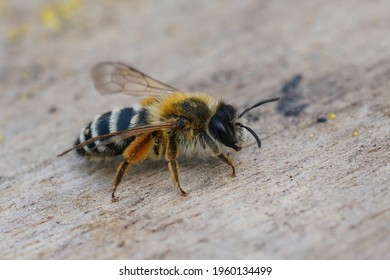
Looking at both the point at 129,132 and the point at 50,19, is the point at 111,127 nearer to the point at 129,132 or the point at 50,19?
the point at 129,132

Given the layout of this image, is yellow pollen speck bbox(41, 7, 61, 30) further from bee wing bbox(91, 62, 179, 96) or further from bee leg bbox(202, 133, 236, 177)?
bee leg bbox(202, 133, 236, 177)

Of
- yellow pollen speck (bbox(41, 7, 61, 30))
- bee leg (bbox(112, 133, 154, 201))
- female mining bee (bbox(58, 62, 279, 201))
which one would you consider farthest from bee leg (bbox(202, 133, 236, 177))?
yellow pollen speck (bbox(41, 7, 61, 30))

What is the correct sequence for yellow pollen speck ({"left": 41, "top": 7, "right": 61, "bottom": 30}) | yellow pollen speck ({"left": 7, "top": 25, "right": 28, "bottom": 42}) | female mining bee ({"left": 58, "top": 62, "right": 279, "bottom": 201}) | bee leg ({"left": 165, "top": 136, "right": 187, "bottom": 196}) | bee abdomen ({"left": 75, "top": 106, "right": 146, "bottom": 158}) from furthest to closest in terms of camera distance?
yellow pollen speck ({"left": 41, "top": 7, "right": 61, "bottom": 30}), yellow pollen speck ({"left": 7, "top": 25, "right": 28, "bottom": 42}), bee abdomen ({"left": 75, "top": 106, "right": 146, "bottom": 158}), female mining bee ({"left": 58, "top": 62, "right": 279, "bottom": 201}), bee leg ({"left": 165, "top": 136, "right": 187, "bottom": 196})

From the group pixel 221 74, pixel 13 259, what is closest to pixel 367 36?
pixel 221 74

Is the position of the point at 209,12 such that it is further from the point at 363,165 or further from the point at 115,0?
the point at 363,165

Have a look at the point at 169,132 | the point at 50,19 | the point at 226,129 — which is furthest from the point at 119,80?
the point at 50,19

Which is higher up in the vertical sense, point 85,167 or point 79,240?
point 85,167
